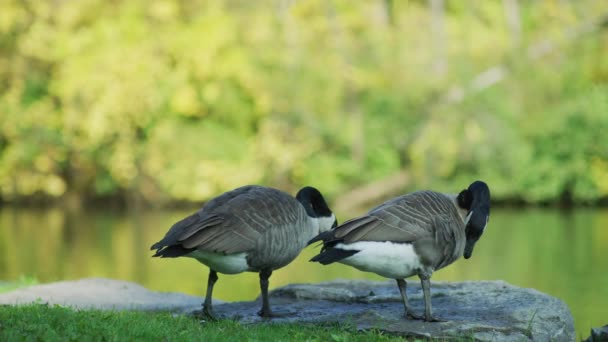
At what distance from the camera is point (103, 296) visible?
10.9m

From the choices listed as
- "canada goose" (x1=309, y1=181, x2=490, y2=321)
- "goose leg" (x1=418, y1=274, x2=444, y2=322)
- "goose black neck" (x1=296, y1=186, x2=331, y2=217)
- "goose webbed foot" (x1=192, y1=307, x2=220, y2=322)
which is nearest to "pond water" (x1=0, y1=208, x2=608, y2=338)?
"goose black neck" (x1=296, y1=186, x2=331, y2=217)

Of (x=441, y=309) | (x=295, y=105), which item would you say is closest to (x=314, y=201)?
(x=441, y=309)

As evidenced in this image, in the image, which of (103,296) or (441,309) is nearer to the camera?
(441,309)

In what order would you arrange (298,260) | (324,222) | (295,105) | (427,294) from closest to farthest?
(427,294) < (324,222) < (298,260) < (295,105)

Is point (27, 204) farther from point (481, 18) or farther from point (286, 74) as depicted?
point (481, 18)

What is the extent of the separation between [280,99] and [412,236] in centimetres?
2729

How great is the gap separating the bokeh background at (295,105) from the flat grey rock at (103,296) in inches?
808

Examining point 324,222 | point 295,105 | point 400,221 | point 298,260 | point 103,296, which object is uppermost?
point 295,105

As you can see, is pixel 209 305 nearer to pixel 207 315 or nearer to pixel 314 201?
pixel 207 315

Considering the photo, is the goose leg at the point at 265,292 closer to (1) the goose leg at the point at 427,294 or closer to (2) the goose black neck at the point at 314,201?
(2) the goose black neck at the point at 314,201

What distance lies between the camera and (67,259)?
2194 cm

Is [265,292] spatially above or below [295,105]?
below

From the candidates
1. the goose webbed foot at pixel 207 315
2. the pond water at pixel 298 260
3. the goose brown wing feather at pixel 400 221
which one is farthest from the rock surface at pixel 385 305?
the pond water at pixel 298 260

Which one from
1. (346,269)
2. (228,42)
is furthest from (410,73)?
(346,269)
